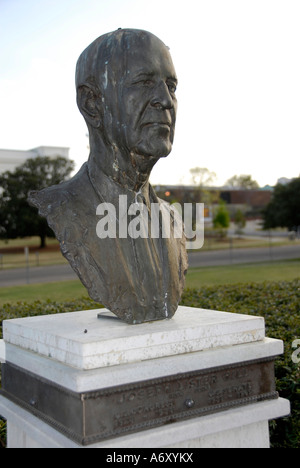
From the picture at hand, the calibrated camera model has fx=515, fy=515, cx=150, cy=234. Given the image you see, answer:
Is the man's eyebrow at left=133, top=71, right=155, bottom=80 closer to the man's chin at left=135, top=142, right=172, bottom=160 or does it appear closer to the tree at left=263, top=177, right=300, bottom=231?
the man's chin at left=135, top=142, right=172, bottom=160

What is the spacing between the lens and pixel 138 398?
118 inches

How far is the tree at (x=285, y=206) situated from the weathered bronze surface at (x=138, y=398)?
20.1 m

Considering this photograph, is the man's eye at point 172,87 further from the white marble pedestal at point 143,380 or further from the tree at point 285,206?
the tree at point 285,206

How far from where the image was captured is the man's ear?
3543mm

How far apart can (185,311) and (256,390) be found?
33.5 inches

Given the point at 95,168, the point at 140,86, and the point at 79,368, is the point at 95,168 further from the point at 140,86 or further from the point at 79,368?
the point at 79,368

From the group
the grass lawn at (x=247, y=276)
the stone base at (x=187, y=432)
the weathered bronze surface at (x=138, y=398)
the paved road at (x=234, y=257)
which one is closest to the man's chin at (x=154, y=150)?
the weathered bronze surface at (x=138, y=398)

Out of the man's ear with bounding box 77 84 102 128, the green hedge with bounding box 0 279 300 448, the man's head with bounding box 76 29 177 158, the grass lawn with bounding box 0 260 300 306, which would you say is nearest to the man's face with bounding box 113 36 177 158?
the man's head with bounding box 76 29 177 158

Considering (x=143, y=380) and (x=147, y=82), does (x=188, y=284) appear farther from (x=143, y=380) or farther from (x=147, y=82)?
(x=143, y=380)

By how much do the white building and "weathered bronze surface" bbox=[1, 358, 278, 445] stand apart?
3398 cm

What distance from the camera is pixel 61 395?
297 centimetres

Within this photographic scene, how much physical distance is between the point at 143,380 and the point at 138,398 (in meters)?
0.11

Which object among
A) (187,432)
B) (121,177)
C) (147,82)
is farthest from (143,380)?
(147,82)

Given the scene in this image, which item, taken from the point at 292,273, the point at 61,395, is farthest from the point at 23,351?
the point at 292,273
